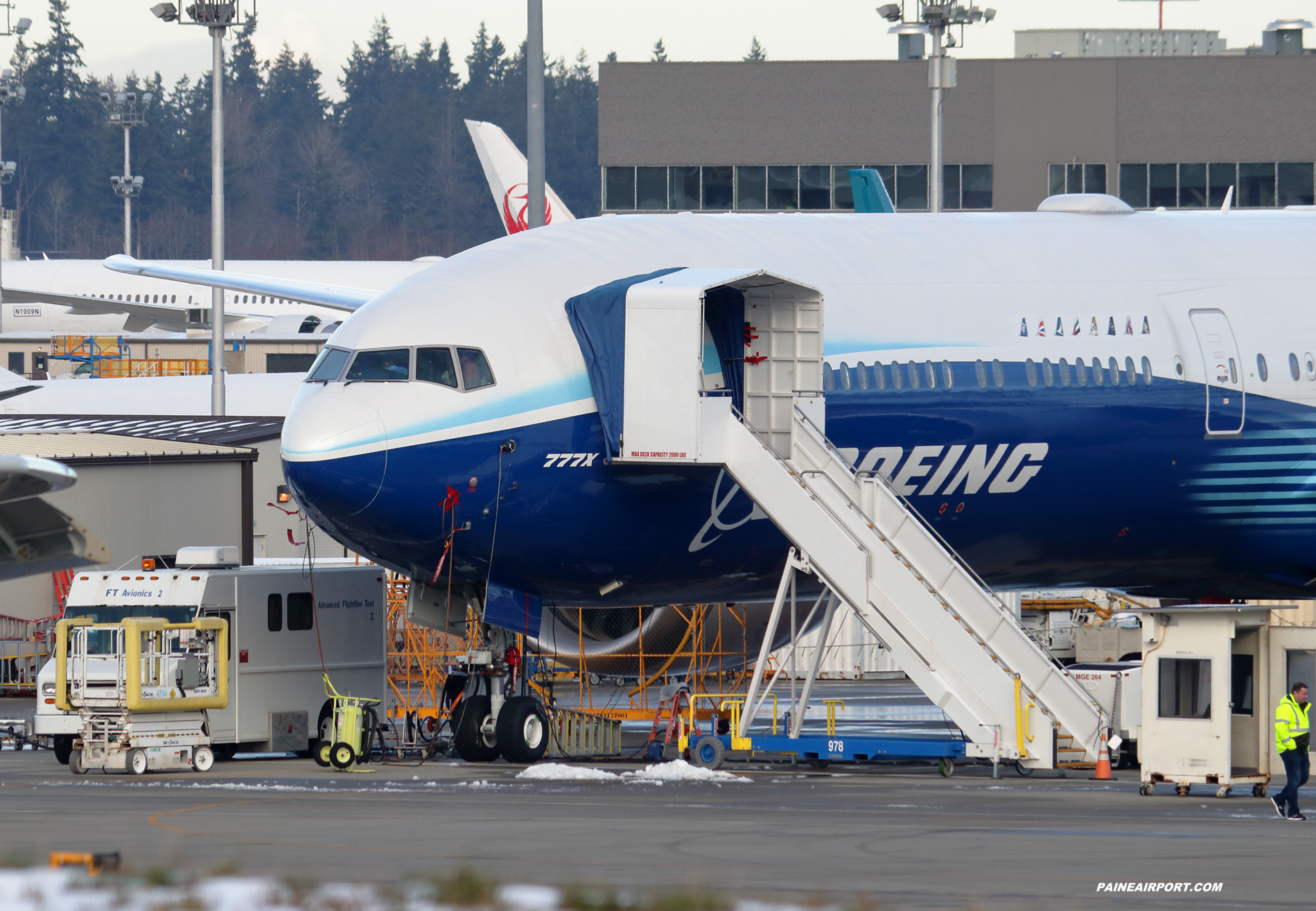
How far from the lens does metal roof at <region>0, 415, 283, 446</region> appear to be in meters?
41.6

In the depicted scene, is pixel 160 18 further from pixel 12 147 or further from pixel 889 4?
pixel 12 147

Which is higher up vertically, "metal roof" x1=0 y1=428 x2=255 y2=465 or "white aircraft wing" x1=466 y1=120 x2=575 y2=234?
"white aircraft wing" x1=466 y1=120 x2=575 y2=234

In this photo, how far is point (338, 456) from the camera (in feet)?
69.7

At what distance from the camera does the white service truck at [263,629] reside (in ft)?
80.8

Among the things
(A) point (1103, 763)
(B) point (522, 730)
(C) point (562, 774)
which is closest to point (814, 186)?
(B) point (522, 730)

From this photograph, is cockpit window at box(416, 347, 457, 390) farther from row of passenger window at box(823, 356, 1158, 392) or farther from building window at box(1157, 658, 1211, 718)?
building window at box(1157, 658, 1211, 718)

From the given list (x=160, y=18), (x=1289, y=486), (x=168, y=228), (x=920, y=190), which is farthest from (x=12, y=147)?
(x=1289, y=486)

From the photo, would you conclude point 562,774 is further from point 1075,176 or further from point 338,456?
point 1075,176

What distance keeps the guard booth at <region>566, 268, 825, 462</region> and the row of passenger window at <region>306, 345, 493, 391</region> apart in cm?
111

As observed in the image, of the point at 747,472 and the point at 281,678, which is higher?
the point at 747,472

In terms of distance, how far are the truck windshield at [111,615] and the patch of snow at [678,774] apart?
5.93 metres

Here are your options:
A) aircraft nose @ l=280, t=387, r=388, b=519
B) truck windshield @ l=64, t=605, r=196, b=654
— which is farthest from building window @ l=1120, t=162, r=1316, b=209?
aircraft nose @ l=280, t=387, r=388, b=519

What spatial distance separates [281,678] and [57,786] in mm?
4522

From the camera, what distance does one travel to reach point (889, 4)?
153 feet
